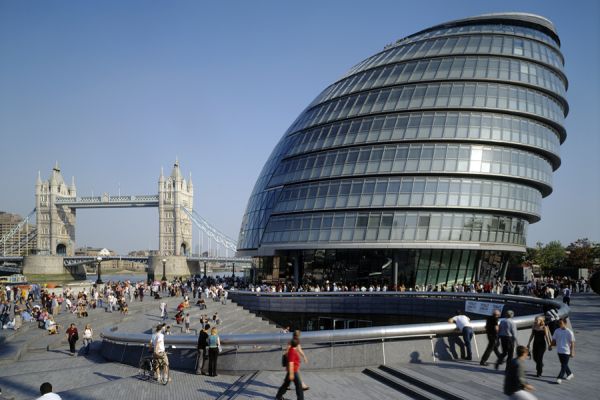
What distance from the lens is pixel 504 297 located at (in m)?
30.6

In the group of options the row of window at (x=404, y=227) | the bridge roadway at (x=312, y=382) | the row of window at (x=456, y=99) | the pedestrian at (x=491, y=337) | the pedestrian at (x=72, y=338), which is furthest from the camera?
the row of window at (x=456, y=99)

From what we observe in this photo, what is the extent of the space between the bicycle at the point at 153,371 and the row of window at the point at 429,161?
130ft

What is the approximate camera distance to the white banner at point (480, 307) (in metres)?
31.9

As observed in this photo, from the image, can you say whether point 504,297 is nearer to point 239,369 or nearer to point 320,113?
point 239,369

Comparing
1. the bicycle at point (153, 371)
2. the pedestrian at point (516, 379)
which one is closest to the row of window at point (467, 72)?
the bicycle at point (153, 371)

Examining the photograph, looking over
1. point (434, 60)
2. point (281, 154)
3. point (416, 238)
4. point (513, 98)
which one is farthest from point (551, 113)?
point (281, 154)

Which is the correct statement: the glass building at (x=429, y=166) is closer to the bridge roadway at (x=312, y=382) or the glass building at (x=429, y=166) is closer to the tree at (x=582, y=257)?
the bridge roadway at (x=312, y=382)

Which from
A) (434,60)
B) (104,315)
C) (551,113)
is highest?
(434,60)

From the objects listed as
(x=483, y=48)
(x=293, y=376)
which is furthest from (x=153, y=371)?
(x=483, y=48)

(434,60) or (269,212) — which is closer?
(434,60)

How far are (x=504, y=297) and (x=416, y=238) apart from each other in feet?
68.2

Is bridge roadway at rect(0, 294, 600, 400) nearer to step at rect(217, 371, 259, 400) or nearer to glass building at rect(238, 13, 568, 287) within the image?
step at rect(217, 371, 259, 400)

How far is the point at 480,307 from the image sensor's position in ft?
109

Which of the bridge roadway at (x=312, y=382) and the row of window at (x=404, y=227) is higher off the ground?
the row of window at (x=404, y=227)
